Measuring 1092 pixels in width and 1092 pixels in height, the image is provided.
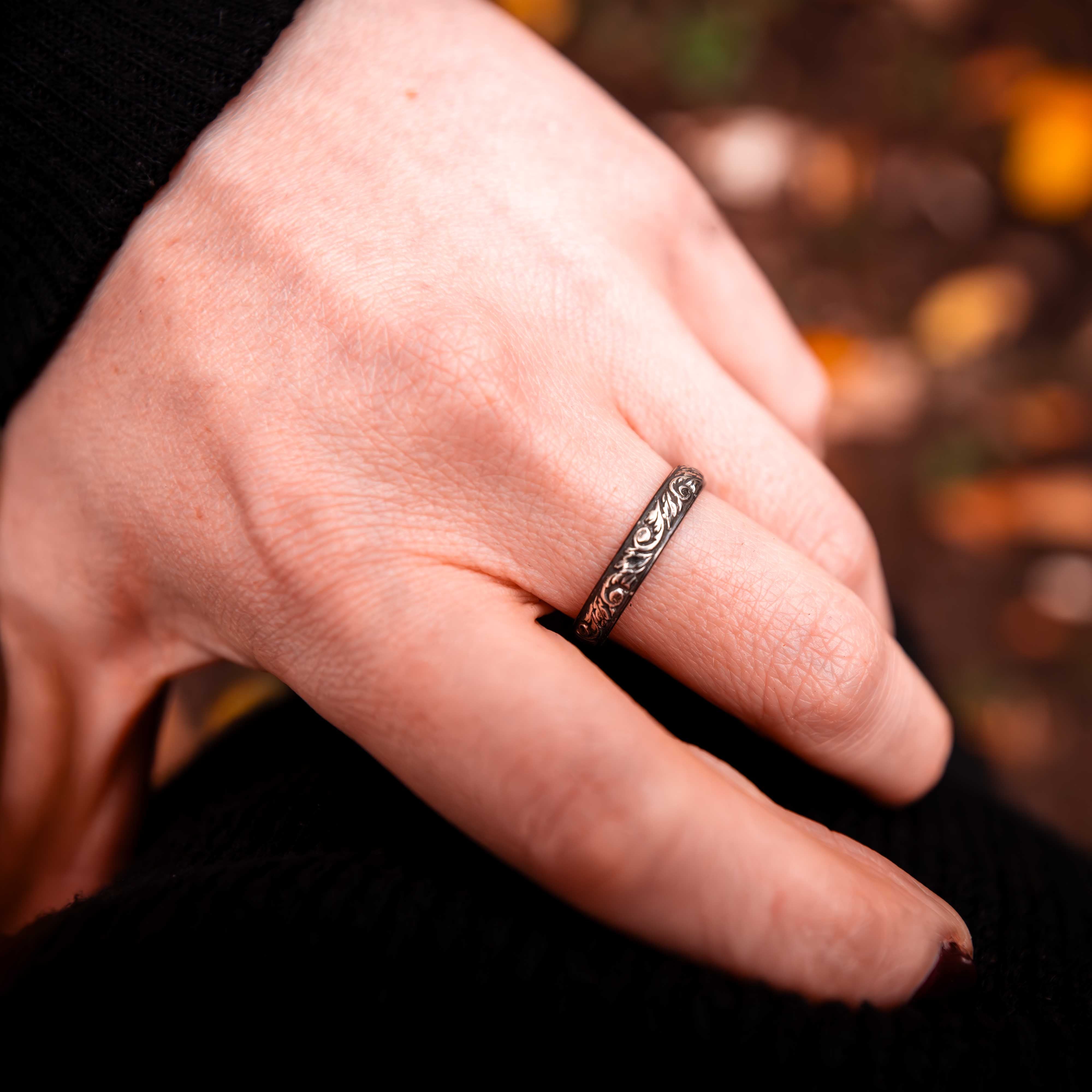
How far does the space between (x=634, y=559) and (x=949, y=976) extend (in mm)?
501

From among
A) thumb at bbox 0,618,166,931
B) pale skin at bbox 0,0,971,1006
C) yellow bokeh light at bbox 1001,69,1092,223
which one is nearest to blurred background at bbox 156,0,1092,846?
yellow bokeh light at bbox 1001,69,1092,223

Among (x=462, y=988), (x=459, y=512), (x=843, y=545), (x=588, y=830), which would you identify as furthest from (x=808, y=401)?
(x=462, y=988)

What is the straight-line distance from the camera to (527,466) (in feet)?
2.50

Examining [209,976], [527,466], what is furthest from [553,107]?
[209,976]

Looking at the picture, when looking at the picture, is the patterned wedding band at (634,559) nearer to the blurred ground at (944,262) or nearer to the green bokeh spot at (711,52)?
the blurred ground at (944,262)

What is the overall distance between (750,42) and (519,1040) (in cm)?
198

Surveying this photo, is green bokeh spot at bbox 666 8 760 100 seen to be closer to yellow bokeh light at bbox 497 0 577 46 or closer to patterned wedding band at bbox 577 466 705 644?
yellow bokeh light at bbox 497 0 577 46

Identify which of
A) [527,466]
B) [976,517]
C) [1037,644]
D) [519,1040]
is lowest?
[519,1040]

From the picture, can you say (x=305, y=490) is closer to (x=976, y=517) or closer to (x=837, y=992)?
(x=837, y=992)

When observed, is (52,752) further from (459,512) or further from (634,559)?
(634,559)

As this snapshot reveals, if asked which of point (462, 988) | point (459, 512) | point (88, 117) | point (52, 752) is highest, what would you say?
point (88, 117)

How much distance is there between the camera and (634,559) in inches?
29.4

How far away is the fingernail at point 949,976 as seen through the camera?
0.70m

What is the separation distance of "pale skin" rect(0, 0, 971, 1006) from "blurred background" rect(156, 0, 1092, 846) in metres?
0.82
